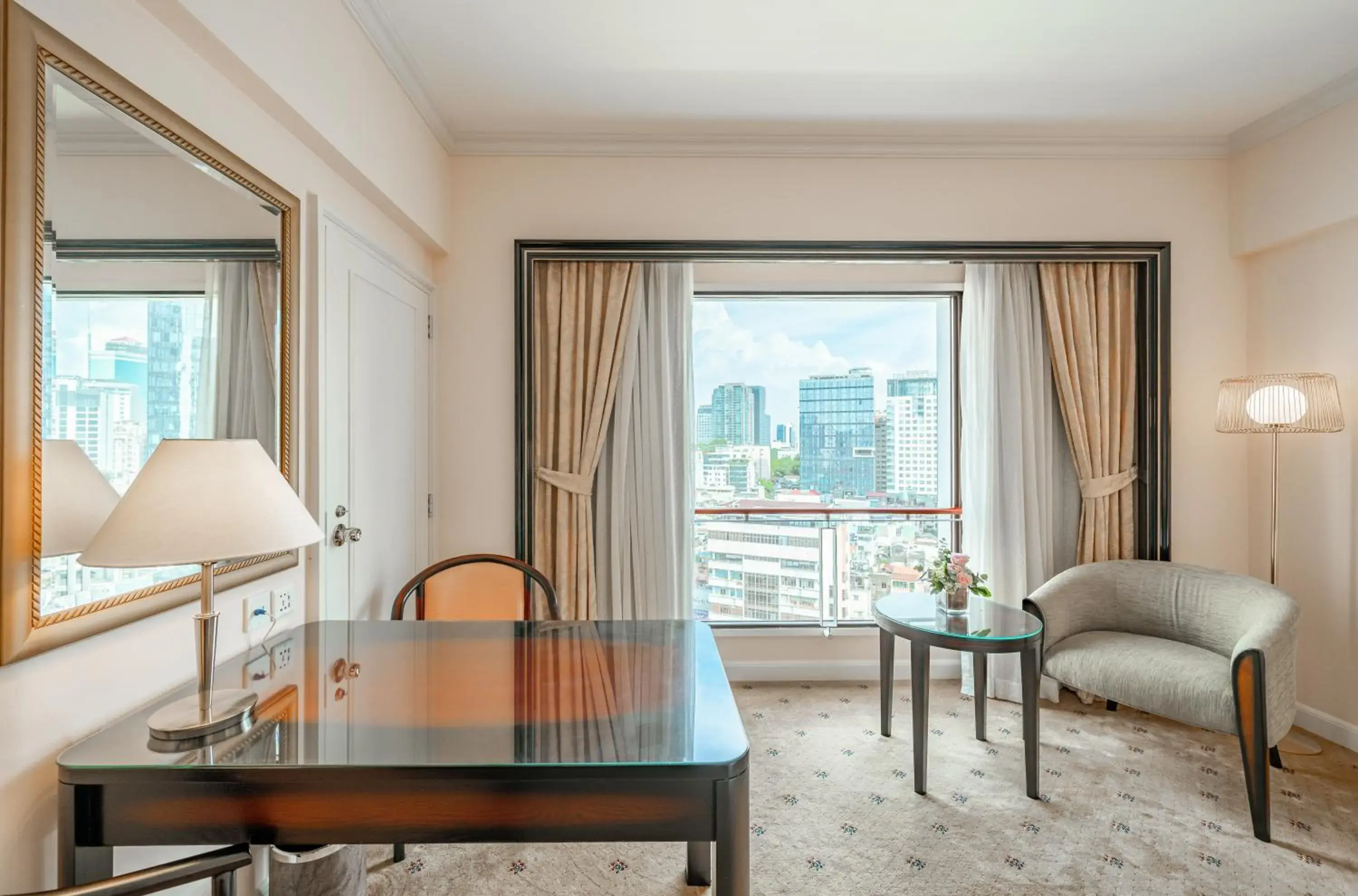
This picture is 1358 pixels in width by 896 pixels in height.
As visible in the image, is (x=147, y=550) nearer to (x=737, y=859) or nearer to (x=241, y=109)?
(x=737, y=859)

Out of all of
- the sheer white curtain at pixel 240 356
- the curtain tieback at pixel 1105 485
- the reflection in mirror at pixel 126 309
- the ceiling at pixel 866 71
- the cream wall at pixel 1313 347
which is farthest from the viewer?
the curtain tieback at pixel 1105 485

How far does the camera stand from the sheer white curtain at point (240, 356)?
1.51 meters

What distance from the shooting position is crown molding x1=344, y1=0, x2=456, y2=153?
2141mm

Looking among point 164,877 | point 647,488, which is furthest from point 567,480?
point 164,877

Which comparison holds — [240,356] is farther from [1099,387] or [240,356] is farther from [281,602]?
[1099,387]

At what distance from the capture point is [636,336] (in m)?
3.25

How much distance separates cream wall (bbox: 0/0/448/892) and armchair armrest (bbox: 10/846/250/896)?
333 mm

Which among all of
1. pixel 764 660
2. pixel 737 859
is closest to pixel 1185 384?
pixel 764 660

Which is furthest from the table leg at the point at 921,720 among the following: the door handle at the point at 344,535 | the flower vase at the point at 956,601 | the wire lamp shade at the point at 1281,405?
the door handle at the point at 344,535

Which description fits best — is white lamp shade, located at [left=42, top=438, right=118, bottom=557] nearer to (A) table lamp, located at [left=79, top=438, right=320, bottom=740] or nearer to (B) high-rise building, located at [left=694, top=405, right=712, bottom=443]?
(A) table lamp, located at [left=79, top=438, right=320, bottom=740]

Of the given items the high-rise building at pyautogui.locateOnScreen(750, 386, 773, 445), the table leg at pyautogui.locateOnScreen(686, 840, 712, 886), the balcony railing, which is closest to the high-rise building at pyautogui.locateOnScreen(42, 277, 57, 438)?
the table leg at pyautogui.locateOnScreen(686, 840, 712, 886)

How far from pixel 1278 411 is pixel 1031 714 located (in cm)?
176

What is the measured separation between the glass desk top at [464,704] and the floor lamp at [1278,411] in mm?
2738

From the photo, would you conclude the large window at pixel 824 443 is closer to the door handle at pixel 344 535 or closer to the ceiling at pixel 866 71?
the ceiling at pixel 866 71
